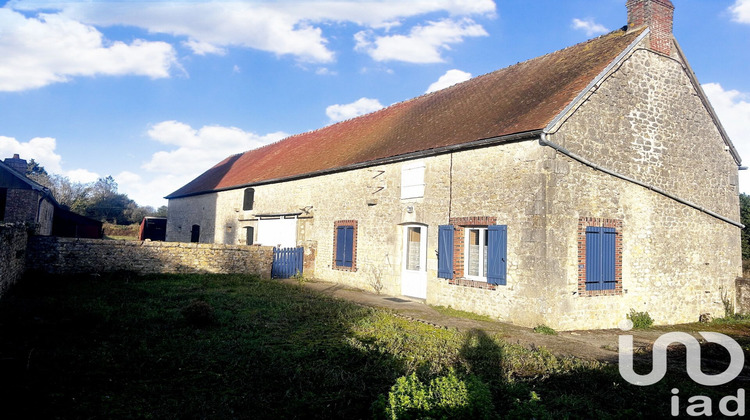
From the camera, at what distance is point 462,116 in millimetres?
12539

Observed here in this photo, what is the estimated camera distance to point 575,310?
911 centimetres

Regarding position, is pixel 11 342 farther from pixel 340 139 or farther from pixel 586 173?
pixel 340 139

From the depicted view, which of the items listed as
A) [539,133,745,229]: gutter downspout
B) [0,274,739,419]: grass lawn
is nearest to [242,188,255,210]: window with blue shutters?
[0,274,739,419]: grass lawn

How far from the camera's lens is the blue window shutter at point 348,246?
14344 millimetres

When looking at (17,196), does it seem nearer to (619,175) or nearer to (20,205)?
(20,205)

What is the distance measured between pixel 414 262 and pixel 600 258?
4768mm

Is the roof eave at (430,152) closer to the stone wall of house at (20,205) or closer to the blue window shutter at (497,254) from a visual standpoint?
the blue window shutter at (497,254)

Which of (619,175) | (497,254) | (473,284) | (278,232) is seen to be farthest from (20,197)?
(619,175)

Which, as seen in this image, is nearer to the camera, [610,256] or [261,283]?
[610,256]

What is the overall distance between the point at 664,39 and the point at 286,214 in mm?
13107

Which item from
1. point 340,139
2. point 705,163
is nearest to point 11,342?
point 340,139

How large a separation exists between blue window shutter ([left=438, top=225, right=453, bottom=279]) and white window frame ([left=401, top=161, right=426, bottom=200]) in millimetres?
1377

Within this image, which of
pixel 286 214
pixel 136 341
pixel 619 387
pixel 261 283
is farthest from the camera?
pixel 286 214

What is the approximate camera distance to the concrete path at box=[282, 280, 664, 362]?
7.20 metres
